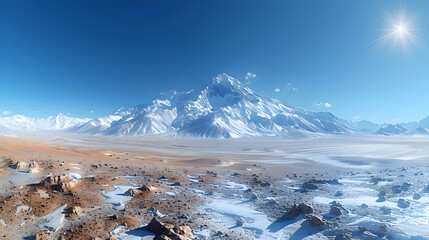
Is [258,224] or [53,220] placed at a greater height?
[53,220]

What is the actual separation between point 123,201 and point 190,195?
5455 mm

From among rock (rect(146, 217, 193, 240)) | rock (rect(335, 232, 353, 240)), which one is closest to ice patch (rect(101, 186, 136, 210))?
rock (rect(146, 217, 193, 240))

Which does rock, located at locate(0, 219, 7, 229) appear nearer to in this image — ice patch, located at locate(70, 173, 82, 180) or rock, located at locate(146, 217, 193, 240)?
rock, located at locate(146, 217, 193, 240)

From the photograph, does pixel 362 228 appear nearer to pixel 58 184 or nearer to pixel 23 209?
pixel 23 209

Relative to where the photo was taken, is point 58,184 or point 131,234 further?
point 58,184

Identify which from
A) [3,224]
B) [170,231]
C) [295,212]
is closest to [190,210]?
[170,231]

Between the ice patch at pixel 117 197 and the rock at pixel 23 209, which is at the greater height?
the rock at pixel 23 209

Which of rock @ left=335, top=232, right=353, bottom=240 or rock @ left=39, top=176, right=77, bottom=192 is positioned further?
rock @ left=39, top=176, right=77, bottom=192

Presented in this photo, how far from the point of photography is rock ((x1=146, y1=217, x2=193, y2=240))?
10031 millimetres

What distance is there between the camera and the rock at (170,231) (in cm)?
1003

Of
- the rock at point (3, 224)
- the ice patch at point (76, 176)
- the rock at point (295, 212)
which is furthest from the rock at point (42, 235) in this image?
→ the rock at point (295, 212)

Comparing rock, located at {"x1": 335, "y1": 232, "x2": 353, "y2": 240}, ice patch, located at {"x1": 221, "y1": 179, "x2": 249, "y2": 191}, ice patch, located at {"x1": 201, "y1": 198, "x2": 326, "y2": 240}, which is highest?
rock, located at {"x1": 335, "y1": 232, "x2": 353, "y2": 240}

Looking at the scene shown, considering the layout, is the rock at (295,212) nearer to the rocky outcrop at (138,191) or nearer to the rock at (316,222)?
the rock at (316,222)

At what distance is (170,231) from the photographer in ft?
33.4
